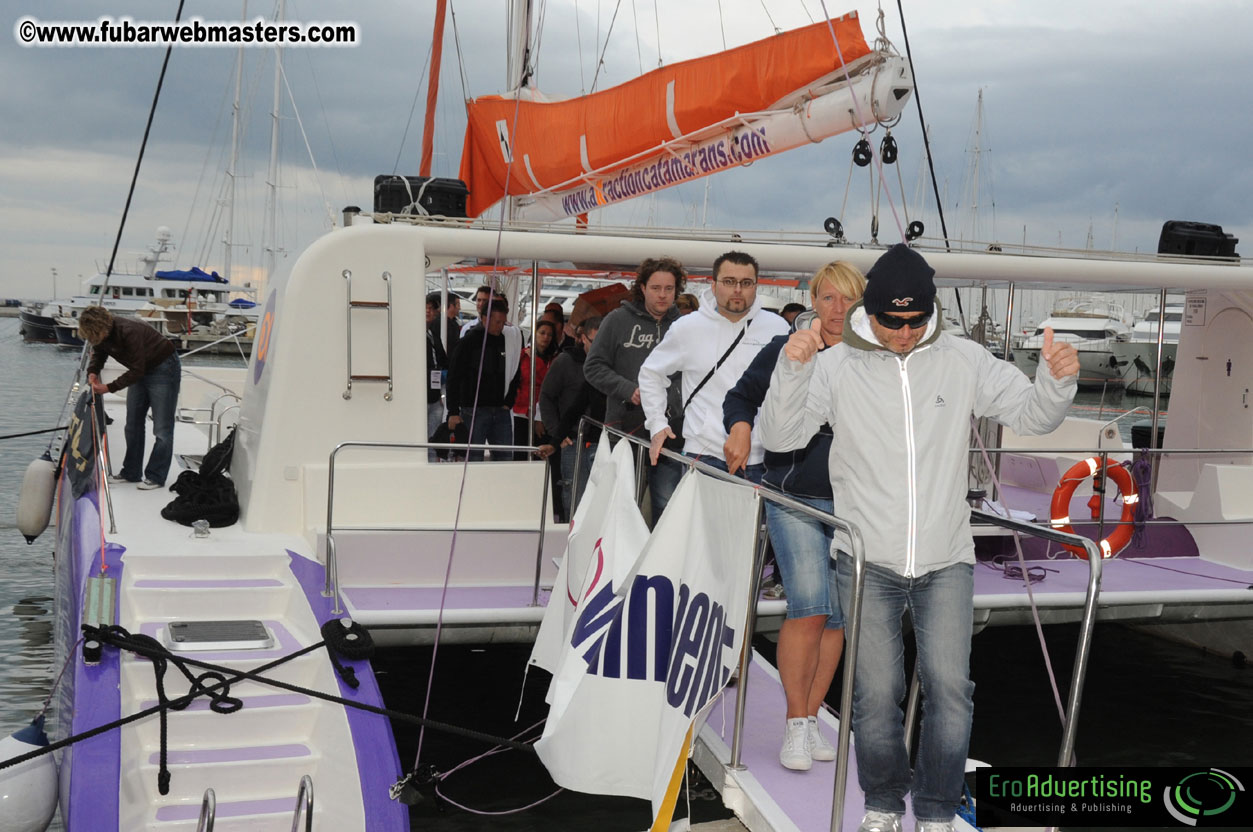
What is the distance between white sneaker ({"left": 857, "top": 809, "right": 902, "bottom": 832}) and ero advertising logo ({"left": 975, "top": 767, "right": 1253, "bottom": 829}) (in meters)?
0.25

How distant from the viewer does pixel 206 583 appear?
213 inches

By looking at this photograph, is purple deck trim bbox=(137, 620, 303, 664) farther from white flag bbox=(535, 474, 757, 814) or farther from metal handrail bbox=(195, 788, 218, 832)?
white flag bbox=(535, 474, 757, 814)

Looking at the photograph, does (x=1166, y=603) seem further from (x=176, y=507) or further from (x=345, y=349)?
(x=176, y=507)

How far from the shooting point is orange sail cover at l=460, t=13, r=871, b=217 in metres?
6.83

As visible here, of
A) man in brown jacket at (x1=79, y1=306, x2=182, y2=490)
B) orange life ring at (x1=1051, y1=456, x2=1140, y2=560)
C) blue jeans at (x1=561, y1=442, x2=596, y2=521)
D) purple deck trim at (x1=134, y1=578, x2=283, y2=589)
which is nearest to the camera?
purple deck trim at (x1=134, y1=578, x2=283, y2=589)

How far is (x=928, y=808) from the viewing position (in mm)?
3445

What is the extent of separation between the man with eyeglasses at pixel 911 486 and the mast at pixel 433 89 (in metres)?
5.75

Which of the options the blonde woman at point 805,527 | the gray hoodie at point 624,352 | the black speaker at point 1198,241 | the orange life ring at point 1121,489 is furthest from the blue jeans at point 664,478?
the black speaker at point 1198,241

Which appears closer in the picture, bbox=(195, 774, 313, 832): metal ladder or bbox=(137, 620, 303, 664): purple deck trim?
bbox=(195, 774, 313, 832): metal ladder

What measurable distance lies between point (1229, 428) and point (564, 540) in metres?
5.57

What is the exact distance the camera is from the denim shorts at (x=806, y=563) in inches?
164

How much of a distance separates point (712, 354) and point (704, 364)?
0.05 meters

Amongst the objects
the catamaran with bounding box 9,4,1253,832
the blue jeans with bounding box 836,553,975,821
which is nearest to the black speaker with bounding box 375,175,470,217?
A: the catamaran with bounding box 9,4,1253,832

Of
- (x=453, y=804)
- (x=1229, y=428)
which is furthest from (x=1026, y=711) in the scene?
(x=453, y=804)
